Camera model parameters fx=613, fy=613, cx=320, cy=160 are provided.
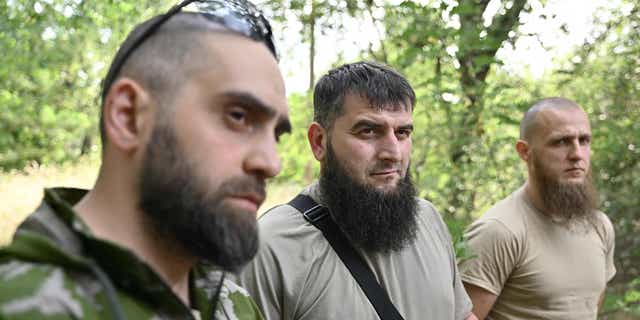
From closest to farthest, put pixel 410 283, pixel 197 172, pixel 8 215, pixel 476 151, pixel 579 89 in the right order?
pixel 197 172, pixel 410 283, pixel 476 151, pixel 579 89, pixel 8 215

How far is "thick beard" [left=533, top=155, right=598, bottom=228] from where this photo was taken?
12.2 ft

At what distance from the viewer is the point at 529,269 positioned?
345 centimetres

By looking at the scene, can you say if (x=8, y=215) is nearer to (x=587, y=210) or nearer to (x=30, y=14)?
(x=30, y=14)

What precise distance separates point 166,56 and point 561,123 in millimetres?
3147

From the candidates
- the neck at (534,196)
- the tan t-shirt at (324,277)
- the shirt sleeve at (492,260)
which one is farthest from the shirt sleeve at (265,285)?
the neck at (534,196)

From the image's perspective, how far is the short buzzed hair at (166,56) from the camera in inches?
52.8

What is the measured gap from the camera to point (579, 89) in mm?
7137

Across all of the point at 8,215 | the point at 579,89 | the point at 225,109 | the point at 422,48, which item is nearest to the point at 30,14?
the point at 8,215

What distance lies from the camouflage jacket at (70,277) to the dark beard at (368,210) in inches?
55.0

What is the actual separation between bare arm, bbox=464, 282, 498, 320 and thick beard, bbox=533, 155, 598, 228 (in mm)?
697

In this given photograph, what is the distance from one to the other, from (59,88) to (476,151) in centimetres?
1381

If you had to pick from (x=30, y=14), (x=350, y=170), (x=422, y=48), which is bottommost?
(x=350, y=170)

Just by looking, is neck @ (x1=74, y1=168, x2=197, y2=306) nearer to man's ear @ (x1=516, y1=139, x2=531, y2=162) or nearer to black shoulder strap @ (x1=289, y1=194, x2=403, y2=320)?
black shoulder strap @ (x1=289, y1=194, x2=403, y2=320)

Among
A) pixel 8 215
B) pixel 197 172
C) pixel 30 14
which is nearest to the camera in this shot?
pixel 197 172
